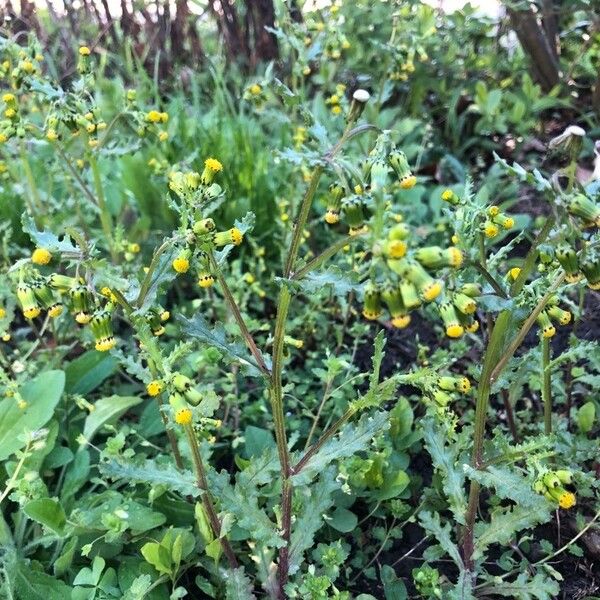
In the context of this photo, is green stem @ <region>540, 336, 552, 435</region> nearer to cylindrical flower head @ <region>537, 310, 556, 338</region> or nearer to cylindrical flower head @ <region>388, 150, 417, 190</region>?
cylindrical flower head @ <region>537, 310, 556, 338</region>

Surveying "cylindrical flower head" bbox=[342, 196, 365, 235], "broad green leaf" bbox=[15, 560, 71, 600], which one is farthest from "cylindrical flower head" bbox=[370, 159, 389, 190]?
"broad green leaf" bbox=[15, 560, 71, 600]

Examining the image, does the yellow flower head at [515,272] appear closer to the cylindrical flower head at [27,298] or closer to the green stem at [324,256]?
the green stem at [324,256]

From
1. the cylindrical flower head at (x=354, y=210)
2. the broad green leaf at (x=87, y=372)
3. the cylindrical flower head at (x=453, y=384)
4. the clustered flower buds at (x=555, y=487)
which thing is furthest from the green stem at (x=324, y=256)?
the broad green leaf at (x=87, y=372)

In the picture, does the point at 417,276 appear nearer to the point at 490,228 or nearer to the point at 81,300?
the point at 490,228

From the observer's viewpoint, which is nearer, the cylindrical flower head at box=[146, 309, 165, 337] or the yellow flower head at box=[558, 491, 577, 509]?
the yellow flower head at box=[558, 491, 577, 509]

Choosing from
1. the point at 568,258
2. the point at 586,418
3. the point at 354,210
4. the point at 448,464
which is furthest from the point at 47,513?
the point at 586,418

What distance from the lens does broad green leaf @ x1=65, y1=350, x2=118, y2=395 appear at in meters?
2.17

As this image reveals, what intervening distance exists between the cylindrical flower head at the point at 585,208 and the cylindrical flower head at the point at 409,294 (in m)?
0.31

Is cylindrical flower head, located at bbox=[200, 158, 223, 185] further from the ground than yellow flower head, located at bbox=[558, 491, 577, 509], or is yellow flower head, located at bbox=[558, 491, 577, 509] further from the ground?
cylindrical flower head, located at bbox=[200, 158, 223, 185]

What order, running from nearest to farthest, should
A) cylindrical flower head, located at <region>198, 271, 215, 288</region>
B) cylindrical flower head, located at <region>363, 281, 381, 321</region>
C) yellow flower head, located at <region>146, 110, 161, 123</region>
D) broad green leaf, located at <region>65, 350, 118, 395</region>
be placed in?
cylindrical flower head, located at <region>363, 281, 381, 321</region>
cylindrical flower head, located at <region>198, 271, 215, 288</region>
yellow flower head, located at <region>146, 110, 161, 123</region>
broad green leaf, located at <region>65, 350, 118, 395</region>

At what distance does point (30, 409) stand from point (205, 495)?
2.32 ft

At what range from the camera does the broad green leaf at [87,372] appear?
217 cm

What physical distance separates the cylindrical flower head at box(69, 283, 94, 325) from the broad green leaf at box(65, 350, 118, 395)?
927 millimetres

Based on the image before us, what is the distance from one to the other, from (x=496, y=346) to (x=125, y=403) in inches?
43.3
